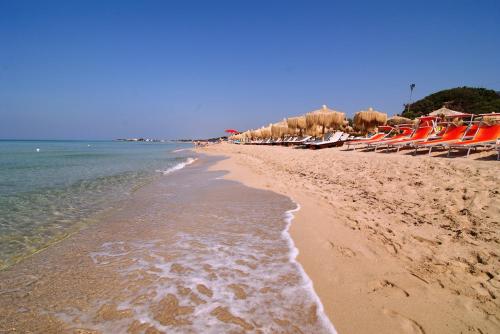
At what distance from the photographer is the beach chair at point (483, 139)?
24.9 ft

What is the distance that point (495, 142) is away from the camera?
7.48 meters

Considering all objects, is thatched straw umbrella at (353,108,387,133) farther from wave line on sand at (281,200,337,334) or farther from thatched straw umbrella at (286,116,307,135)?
wave line on sand at (281,200,337,334)

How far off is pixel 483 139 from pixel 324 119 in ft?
44.3

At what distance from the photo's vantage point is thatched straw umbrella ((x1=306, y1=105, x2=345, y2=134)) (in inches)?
824

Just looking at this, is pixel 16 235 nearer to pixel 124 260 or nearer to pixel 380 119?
pixel 124 260

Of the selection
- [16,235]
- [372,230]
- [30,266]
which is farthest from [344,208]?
[16,235]

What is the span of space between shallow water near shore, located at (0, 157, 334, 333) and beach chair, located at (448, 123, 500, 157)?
7618 millimetres

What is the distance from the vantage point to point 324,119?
69.1 feet

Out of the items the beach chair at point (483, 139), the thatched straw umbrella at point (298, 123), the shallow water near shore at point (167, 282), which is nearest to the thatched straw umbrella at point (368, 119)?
the thatched straw umbrella at point (298, 123)

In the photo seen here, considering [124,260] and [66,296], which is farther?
[124,260]

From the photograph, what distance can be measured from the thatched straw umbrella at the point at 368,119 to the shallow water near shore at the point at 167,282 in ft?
56.7

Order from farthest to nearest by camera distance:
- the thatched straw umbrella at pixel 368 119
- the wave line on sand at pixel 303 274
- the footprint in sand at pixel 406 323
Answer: the thatched straw umbrella at pixel 368 119 < the wave line on sand at pixel 303 274 < the footprint in sand at pixel 406 323

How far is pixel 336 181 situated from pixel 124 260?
4.97 m

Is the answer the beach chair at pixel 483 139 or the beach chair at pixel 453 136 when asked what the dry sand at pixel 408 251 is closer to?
the beach chair at pixel 483 139
